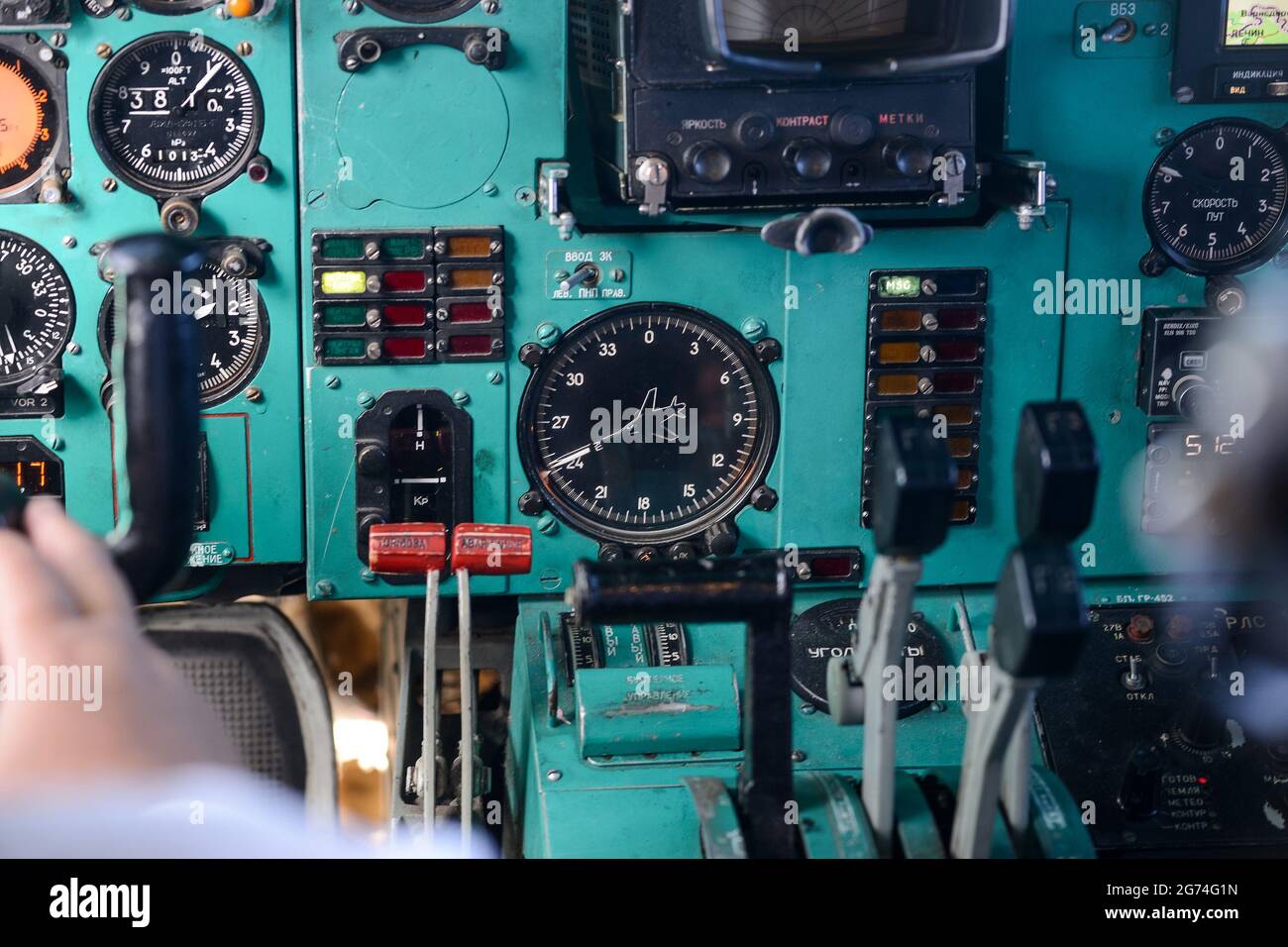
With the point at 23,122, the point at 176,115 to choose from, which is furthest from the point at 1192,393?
the point at 23,122

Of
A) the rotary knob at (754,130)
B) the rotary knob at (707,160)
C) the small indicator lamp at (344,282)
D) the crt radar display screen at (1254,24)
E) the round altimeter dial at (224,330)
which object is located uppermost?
the crt radar display screen at (1254,24)

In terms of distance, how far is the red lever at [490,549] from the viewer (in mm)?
3209

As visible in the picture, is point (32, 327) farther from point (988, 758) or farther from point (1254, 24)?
point (1254, 24)

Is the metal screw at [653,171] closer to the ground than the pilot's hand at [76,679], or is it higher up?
higher up

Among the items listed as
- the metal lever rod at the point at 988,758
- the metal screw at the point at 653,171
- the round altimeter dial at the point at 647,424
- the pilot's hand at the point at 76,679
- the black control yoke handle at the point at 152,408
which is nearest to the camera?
the pilot's hand at the point at 76,679

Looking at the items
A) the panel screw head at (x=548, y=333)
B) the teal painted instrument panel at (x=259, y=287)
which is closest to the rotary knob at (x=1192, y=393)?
the panel screw head at (x=548, y=333)

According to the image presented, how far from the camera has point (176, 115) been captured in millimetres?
3602

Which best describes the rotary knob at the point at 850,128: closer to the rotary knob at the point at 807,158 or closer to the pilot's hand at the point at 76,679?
the rotary knob at the point at 807,158

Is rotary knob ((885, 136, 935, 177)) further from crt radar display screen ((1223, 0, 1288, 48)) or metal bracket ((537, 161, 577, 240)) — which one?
crt radar display screen ((1223, 0, 1288, 48))

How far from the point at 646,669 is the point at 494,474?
65 cm

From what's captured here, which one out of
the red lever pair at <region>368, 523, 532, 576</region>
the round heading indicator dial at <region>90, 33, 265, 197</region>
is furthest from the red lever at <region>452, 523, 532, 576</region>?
the round heading indicator dial at <region>90, 33, 265, 197</region>

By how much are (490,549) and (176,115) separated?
52.5 inches

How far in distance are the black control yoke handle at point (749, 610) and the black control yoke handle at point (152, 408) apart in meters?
0.75

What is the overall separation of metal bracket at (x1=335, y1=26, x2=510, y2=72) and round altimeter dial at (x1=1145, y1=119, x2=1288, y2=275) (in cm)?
164
